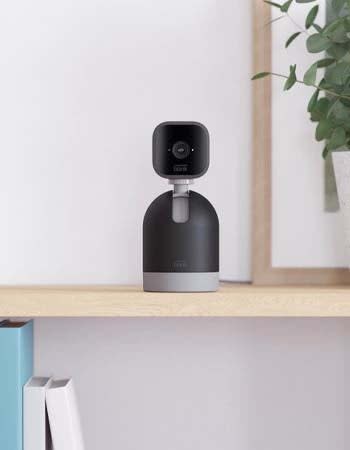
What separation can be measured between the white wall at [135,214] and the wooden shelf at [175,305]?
33cm

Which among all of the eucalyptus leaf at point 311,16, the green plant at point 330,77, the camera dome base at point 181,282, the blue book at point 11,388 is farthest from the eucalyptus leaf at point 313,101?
the blue book at point 11,388

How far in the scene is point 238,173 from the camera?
1456 millimetres

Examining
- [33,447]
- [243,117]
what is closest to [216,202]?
[243,117]

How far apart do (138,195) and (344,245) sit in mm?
397

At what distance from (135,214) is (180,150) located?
30cm

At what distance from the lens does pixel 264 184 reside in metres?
1.43

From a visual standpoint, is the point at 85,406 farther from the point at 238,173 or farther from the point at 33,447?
the point at 238,173

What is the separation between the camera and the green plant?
4.28 feet

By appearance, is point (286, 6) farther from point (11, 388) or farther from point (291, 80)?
point (11, 388)

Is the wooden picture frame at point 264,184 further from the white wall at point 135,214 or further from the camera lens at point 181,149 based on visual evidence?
the camera lens at point 181,149

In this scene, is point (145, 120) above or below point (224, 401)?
above

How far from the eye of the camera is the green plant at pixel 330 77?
1304 mm

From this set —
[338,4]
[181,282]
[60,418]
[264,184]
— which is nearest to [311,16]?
[338,4]

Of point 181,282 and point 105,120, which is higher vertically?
point 105,120
